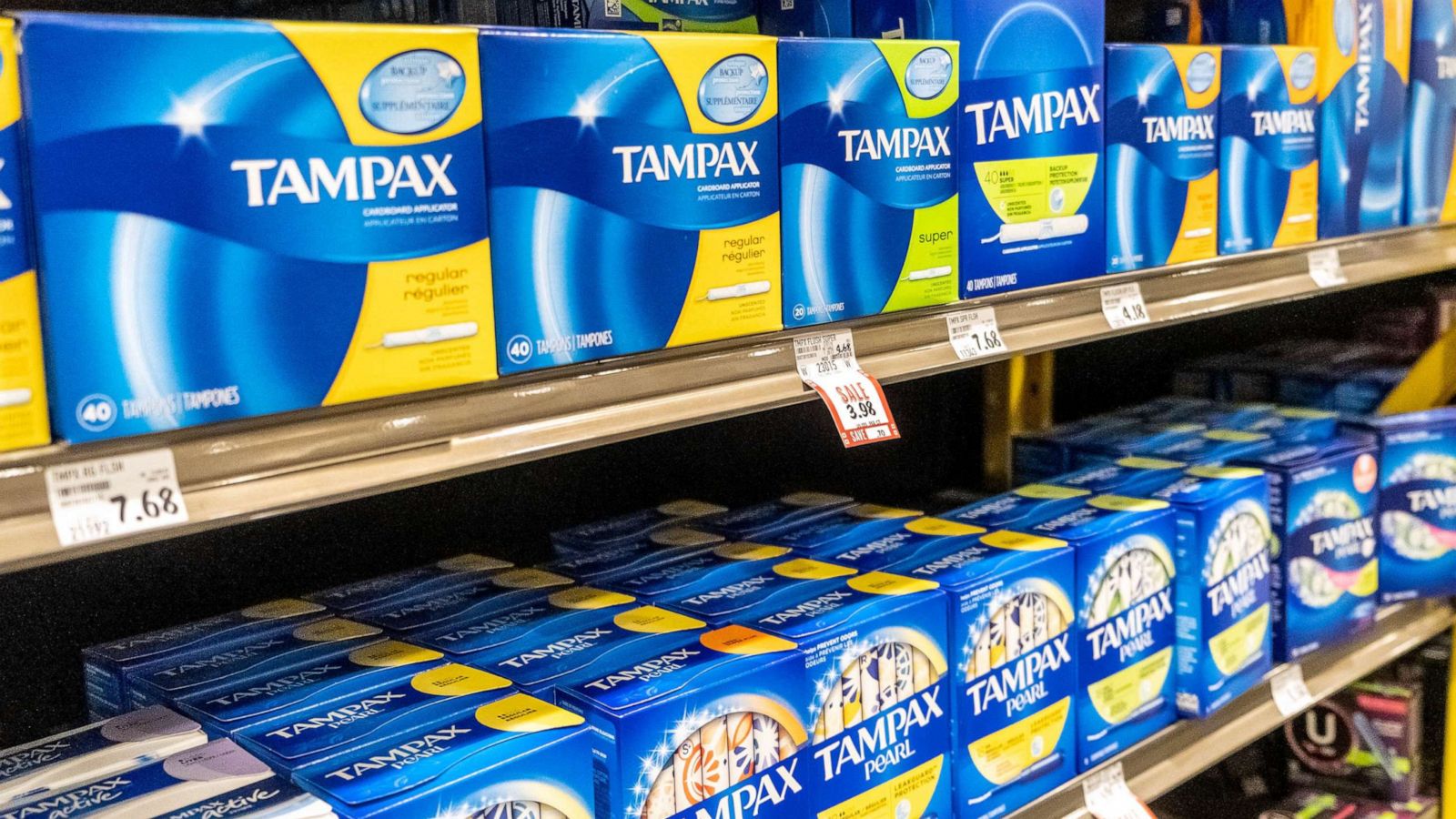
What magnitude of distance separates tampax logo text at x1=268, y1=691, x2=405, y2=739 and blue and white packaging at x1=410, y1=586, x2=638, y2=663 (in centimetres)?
11

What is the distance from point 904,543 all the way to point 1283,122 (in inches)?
34.2

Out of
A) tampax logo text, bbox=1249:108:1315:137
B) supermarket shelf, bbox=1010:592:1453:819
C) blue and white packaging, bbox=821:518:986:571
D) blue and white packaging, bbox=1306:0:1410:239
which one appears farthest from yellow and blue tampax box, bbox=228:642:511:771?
blue and white packaging, bbox=1306:0:1410:239

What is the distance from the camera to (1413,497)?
2.15 meters

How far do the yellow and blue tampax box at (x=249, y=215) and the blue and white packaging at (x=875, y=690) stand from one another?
0.47 metres

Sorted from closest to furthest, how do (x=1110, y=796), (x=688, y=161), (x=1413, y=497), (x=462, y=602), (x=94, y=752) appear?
(x=94, y=752) < (x=688, y=161) < (x=462, y=602) < (x=1110, y=796) < (x=1413, y=497)

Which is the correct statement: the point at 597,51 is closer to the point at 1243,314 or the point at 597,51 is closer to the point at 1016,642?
the point at 1016,642

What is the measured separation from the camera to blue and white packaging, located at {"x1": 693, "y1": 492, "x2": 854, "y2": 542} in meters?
1.68

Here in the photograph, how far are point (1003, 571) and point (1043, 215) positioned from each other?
16.5 inches

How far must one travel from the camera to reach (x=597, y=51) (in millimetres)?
1090

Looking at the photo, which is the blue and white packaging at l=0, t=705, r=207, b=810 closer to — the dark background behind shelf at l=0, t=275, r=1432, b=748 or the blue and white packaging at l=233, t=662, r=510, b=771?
the blue and white packaging at l=233, t=662, r=510, b=771

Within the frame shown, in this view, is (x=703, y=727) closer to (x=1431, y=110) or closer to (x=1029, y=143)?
(x=1029, y=143)

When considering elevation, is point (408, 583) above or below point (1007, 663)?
above

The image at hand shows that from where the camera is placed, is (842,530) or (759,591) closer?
(759,591)

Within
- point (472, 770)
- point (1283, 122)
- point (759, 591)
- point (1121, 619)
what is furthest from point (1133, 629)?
point (472, 770)
